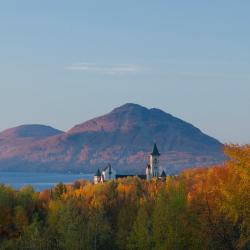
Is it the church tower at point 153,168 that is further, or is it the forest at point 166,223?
the church tower at point 153,168

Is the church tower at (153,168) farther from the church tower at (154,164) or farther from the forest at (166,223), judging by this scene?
the forest at (166,223)

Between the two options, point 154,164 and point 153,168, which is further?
point 154,164

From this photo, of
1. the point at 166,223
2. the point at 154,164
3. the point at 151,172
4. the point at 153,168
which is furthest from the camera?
the point at 154,164

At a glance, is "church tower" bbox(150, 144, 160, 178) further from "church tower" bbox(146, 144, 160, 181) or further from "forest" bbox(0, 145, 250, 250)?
"forest" bbox(0, 145, 250, 250)

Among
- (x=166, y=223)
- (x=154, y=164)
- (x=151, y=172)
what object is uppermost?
(x=154, y=164)

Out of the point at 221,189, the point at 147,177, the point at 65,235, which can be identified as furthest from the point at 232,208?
the point at 147,177

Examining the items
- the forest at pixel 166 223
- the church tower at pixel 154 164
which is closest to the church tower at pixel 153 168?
the church tower at pixel 154 164

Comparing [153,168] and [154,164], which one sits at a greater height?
[154,164]

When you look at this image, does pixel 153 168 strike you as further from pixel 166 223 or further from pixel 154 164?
pixel 166 223

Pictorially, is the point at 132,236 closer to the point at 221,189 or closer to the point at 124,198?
the point at 221,189

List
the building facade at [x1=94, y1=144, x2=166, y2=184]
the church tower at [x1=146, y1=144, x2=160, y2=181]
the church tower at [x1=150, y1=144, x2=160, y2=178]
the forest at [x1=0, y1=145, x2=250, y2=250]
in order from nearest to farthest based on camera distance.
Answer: the forest at [x1=0, y1=145, x2=250, y2=250]
the building facade at [x1=94, y1=144, x2=166, y2=184]
the church tower at [x1=146, y1=144, x2=160, y2=181]
the church tower at [x1=150, y1=144, x2=160, y2=178]

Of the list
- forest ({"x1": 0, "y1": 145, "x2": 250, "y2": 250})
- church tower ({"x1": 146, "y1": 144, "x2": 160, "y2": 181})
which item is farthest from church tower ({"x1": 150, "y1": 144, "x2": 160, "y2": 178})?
forest ({"x1": 0, "y1": 145, "x2": 250, "y2": 250})

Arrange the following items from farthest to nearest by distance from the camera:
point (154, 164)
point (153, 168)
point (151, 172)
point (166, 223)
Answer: point (154, 164) < point (153, 168) < point (151, 172) < point (166, 223)

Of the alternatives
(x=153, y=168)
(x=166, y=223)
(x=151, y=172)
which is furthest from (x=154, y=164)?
(x=166, y=223)
